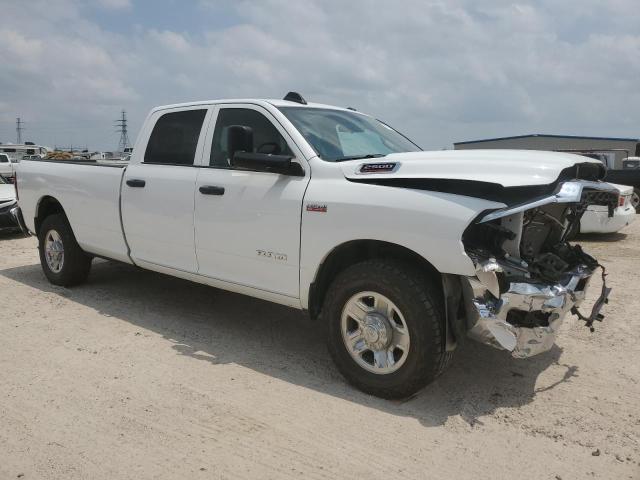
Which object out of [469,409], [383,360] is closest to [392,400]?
[383,360]

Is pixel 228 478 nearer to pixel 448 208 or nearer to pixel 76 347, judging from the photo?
pixel 448 208

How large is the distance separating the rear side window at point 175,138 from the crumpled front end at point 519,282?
8.56 ft

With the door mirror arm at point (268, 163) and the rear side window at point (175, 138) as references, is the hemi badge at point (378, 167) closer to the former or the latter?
the door mirror arm at point (268, 163)

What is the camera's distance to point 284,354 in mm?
4398

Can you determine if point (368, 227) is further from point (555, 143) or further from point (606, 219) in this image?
point (555, 143)

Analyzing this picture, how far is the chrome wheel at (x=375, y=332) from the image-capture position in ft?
11.4

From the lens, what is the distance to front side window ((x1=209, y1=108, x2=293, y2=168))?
4.20m

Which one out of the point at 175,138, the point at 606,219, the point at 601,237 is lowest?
the point at 601,237

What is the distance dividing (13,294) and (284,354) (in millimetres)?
3564

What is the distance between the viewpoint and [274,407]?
3.50m

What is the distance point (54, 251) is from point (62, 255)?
181 mm

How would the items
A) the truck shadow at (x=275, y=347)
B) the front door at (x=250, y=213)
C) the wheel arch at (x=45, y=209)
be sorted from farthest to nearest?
the wheel arch at (x=45, y=209), the front door at (x=250, y=213), the truck shadow at (x=275, y=347)

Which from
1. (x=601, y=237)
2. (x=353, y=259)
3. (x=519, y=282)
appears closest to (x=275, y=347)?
(x=353, y=259)

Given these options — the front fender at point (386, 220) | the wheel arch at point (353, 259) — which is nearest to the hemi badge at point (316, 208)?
the front fender at point (386, 220)
